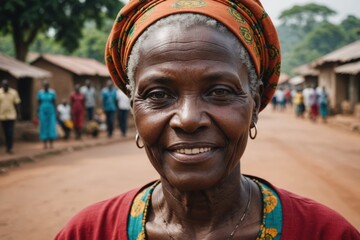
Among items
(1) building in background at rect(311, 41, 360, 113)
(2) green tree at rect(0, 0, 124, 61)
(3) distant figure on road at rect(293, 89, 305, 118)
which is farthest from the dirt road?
(3) distant figure on road at rect(293, 89, 305, 118)

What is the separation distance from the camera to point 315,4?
2571 inches

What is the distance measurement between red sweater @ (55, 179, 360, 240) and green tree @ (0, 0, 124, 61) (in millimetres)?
14772

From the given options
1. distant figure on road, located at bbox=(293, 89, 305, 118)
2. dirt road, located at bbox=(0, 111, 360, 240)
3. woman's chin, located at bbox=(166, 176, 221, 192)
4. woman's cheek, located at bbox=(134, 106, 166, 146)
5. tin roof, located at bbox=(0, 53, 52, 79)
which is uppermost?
tin roof, located at bbox=(0, 53, 52, 79)

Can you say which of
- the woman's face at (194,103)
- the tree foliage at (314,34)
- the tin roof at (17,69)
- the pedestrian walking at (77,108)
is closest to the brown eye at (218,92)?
the woman's face at (194,103)

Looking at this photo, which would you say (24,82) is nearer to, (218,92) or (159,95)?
(159,95)

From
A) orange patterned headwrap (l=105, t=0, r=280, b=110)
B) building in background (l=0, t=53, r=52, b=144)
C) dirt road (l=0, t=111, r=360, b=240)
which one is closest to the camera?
orange patterned headwrap (l=105, t=0, r=280, b=110)

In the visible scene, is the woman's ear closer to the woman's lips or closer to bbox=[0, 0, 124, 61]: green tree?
the woman's lips

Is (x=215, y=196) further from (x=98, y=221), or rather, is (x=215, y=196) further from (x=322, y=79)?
(x=322, y=79)

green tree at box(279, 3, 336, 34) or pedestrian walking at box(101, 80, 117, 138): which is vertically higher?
green tree at box(279, 3, 336, 34)

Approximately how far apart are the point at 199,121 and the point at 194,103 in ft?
0.26

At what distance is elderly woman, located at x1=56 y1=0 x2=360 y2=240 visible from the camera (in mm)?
1436

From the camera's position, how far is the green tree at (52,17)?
1547 cm

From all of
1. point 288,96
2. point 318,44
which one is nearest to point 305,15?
point 318,44

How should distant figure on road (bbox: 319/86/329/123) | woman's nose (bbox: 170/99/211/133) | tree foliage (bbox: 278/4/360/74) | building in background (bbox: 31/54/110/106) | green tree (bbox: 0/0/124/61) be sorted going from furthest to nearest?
tree foliage (bbox: 278/4/360/74)
building in background (bbox: 31/54/110/106)
distant figure on road (bbox: 319/86/329/123)
green tree (bbox: 0/0/124/61)
woman's nose (bbox: 170/99/211/133)
